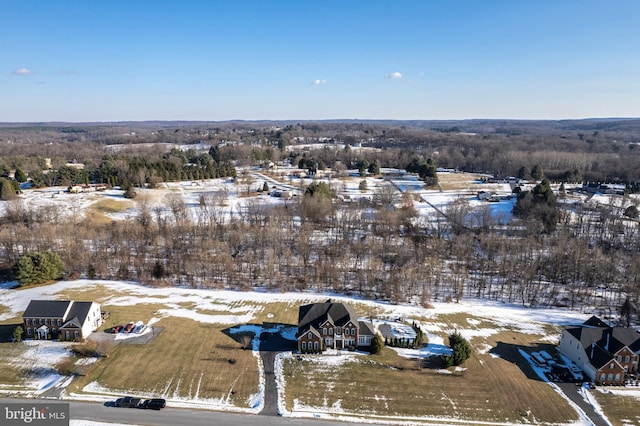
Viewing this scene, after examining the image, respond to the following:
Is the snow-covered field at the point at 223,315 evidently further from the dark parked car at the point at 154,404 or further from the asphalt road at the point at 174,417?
the dark parked car at the point at 154,404

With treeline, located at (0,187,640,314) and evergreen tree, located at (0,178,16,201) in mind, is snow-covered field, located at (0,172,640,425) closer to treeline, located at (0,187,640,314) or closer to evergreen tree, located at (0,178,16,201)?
treeline, located at (0,187,640,314)

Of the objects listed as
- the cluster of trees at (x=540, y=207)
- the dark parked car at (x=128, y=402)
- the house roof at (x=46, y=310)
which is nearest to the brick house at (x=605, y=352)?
the dark parked car at (x=128, y=402)

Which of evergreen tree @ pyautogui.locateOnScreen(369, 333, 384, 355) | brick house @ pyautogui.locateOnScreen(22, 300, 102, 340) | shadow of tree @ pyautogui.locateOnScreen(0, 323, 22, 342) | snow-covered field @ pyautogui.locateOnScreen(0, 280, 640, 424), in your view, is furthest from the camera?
shadow of tree @ pyautogui.locateOnScreen(0, 323, 22, 342)

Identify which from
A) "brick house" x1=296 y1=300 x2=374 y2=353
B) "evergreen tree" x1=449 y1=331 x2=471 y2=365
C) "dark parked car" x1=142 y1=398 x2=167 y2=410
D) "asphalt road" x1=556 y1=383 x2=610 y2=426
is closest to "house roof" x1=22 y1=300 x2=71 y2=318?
"dark parked car" x1=142 y1=398 x2=167 y2=410

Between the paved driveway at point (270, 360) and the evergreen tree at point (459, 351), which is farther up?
the evergreen tree at point (459, 351)

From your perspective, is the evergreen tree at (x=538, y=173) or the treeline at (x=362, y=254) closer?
the treeline at (x=362, y=254)

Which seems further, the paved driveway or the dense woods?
the dense woods

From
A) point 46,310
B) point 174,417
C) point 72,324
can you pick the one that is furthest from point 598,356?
point 46,310
